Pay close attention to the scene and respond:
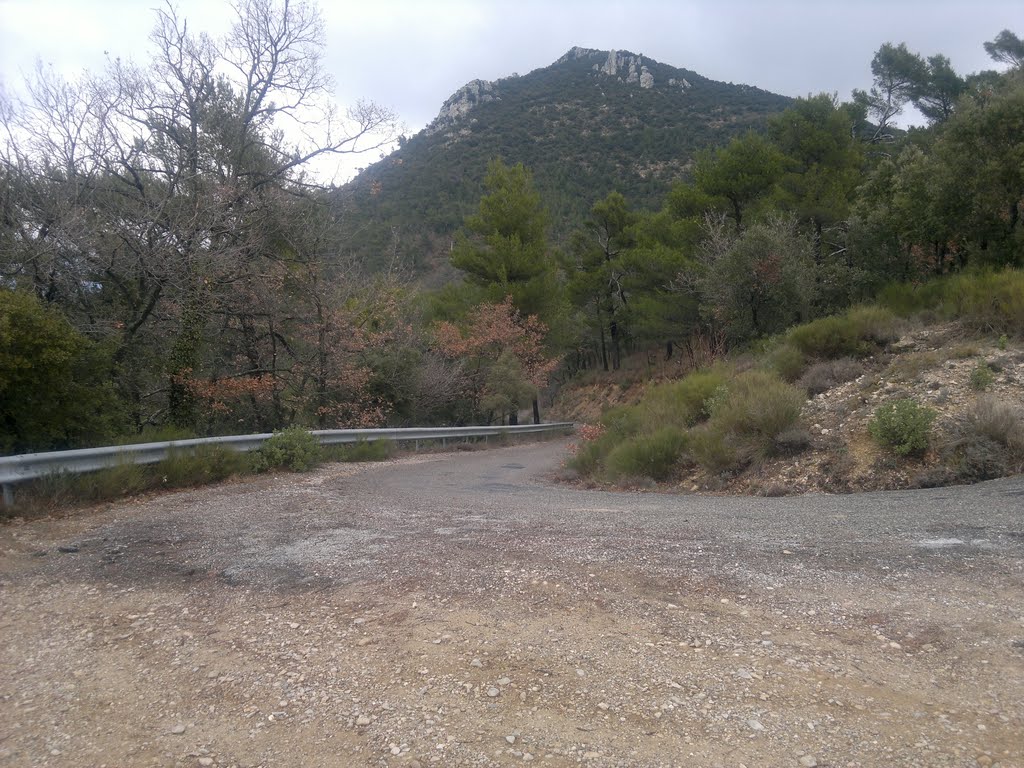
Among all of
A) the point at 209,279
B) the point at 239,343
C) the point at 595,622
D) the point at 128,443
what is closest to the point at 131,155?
the point at 209,279

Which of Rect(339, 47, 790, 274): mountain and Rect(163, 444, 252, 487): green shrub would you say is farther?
Rect(339, 47, 790, 274): mountain

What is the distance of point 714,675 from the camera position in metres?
3.67

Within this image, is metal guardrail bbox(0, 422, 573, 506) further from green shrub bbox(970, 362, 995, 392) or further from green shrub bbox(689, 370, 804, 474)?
green shrub bbox(970, 362, 995, 392)

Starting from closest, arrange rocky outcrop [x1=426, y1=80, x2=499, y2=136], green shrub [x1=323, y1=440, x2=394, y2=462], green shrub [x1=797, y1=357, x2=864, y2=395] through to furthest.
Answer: green shrub [x1=797, y1=357, x2=864, y2=395] → green shrub [x1=323, y1=440, x2=394, y2=462] → rocky outcrop [x1=426, y1=80, x2=499, y2=136]

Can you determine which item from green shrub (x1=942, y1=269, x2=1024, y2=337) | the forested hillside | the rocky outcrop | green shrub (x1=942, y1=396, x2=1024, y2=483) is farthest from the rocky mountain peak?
green shrub (x1=942, y1=396, x2=1024, y2=483)

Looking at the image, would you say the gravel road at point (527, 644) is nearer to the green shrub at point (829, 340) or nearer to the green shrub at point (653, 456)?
the green shrub at point (653, 456)

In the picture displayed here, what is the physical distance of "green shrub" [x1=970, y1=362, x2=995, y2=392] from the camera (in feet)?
34.2

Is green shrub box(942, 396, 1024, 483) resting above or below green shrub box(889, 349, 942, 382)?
below

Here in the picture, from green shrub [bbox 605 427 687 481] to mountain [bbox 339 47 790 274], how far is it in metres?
30.5

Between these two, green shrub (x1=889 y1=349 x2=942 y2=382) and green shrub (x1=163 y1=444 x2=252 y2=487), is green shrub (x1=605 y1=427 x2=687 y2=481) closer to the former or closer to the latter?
green shrub (x1=889 y1=349 x2=942 y2=382)

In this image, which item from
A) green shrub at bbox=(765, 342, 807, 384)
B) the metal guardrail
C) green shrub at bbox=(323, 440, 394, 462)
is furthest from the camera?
green shrub at bbox=(323, 440, 394, 462)

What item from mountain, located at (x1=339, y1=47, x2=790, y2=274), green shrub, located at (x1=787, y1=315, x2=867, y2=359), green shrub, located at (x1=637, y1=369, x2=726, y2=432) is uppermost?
mountain, located at (x1=339, y1=47, x2=790, y2=274)

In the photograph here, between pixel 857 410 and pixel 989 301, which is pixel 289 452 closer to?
pixel 857 410

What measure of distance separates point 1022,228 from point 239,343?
17.4 meters
